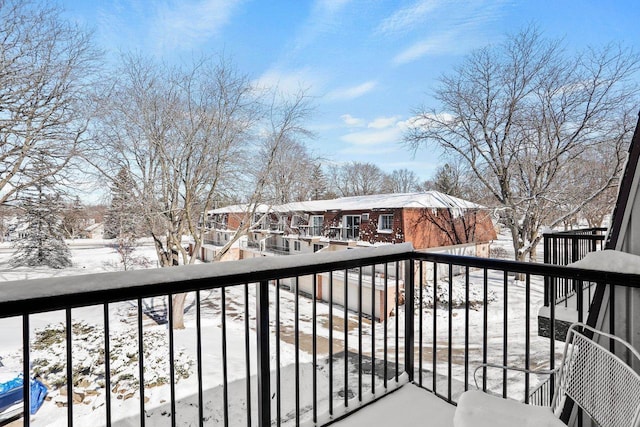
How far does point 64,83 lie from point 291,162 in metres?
6.35

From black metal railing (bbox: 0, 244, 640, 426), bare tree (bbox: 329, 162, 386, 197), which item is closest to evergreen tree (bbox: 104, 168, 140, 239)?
black metal railing (bbox: 0, 244, 640, 426)

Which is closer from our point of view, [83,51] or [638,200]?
[638,200]

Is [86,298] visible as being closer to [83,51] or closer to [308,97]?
[83,51]

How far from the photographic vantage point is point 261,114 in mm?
10914

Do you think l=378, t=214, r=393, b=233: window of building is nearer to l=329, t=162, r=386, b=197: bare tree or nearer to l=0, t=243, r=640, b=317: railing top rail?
l=0, t=243, r=640, b=317: railing top rail

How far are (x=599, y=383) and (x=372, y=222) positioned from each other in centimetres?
1265

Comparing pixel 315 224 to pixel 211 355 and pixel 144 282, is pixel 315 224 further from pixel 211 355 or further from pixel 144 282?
pixel 144 282

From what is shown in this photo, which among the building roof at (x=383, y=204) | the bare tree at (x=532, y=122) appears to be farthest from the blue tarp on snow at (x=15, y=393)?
the bare tree at (x=532, y=122)

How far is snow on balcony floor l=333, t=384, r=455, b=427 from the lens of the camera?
174 cm

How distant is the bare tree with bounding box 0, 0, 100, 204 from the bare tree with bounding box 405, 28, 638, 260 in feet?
34.2

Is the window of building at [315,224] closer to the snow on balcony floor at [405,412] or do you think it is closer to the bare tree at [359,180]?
the bare tree at [359,180]

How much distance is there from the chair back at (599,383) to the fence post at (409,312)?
2.88ft

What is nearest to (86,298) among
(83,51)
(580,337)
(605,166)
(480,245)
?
(580,337)

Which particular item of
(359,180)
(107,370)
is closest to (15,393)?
(107,370)
